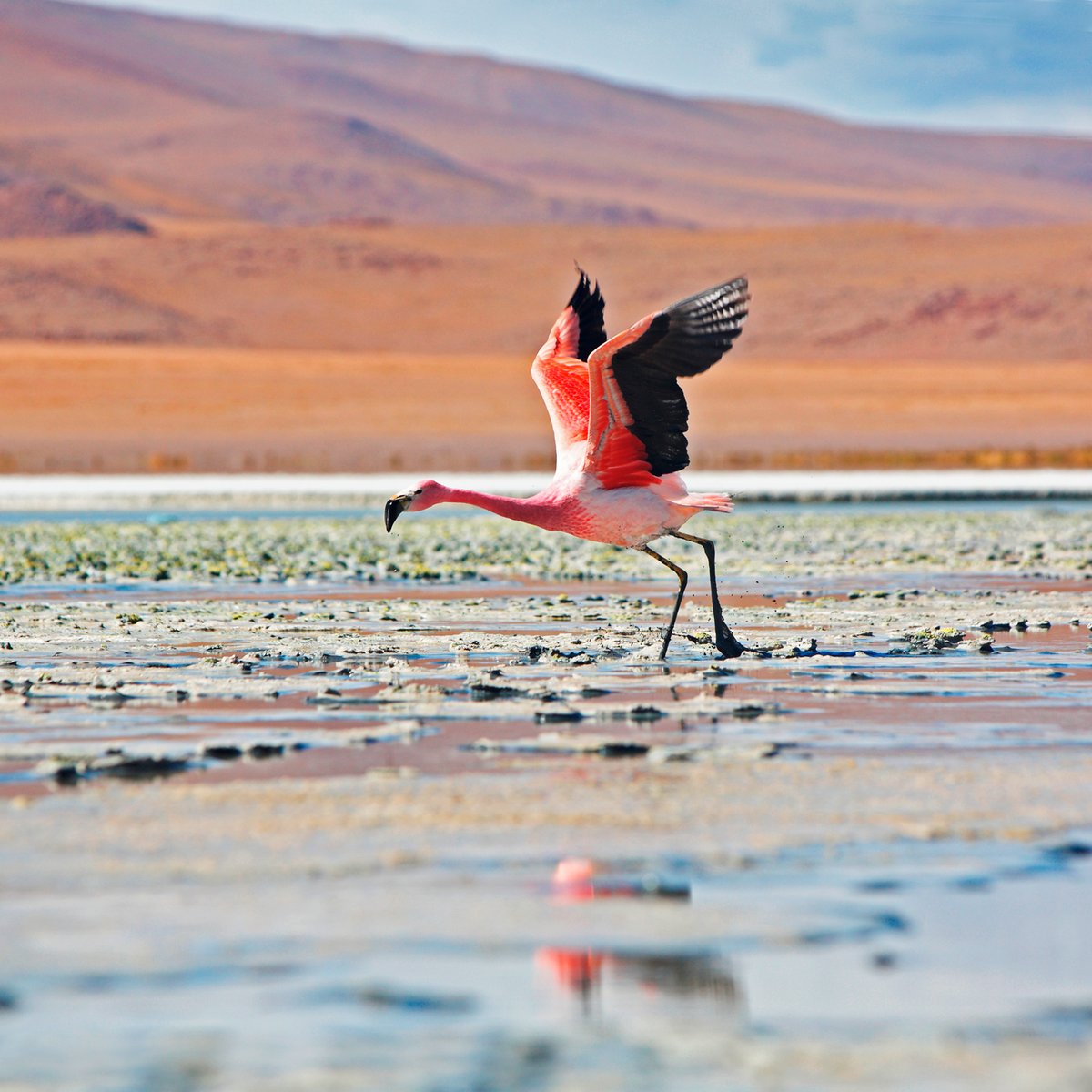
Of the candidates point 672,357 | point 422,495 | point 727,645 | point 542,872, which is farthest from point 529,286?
point 542,872

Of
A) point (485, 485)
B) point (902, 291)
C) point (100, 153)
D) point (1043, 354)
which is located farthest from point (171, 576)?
point (100, 153)

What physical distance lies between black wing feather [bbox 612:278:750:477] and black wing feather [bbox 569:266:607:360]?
65.6 inches

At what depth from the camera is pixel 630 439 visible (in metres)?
11.7

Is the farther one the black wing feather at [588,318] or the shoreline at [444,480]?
the shoreline at [444,480]

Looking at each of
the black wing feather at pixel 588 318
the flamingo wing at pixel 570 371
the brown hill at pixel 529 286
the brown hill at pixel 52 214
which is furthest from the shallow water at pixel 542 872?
the brown hill at pixel 52 214

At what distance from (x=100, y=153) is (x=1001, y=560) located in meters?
179

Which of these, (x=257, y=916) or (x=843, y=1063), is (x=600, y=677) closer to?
(x=257, y=916)

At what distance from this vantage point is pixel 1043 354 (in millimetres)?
89438

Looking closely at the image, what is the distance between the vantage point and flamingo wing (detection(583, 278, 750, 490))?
35.4ft

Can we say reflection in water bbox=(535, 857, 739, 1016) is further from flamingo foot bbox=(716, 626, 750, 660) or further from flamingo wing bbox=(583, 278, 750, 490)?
flamingo foot bbox=(716, 626, 750, 660)

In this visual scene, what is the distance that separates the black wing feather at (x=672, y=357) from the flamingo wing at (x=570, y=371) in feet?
2.82

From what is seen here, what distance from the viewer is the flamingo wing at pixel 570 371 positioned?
12.8 metres

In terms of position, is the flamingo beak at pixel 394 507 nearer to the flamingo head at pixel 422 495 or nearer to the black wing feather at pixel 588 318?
the flamingo head at pixel 422 495

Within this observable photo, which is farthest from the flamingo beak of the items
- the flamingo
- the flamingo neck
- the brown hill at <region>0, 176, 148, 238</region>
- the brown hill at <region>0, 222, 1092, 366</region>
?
the brown hill at <region>0, 176, 148, 238</region>
